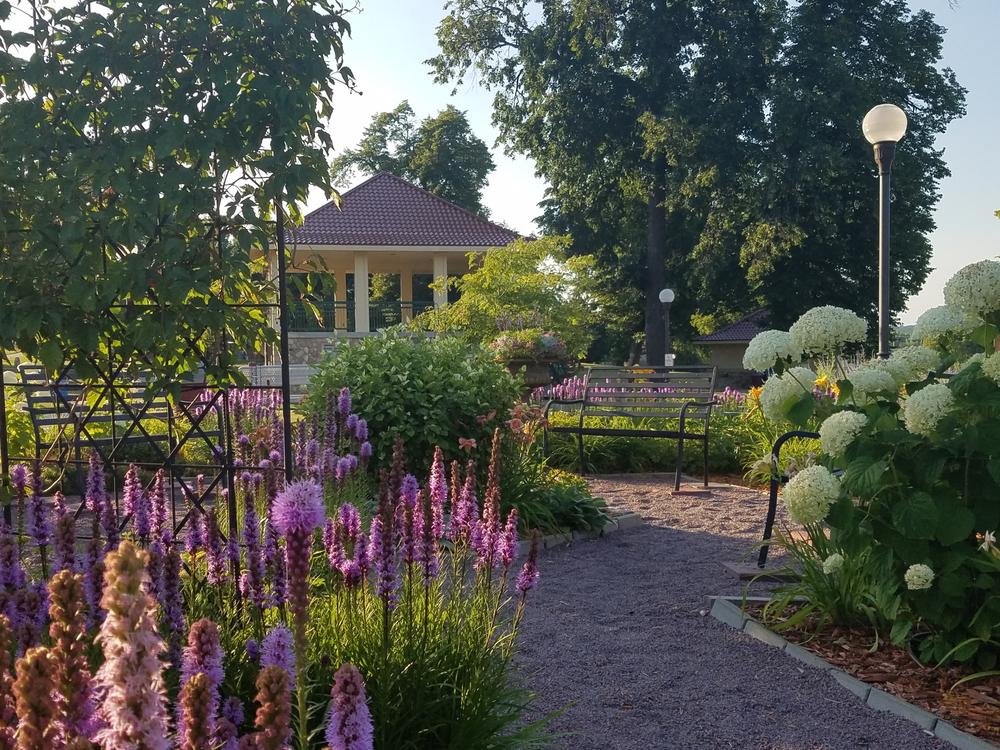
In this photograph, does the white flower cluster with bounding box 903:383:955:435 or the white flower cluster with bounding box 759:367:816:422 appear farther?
the white flower cluster with bounding box 759:367:816:422

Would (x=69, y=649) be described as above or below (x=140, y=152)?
below

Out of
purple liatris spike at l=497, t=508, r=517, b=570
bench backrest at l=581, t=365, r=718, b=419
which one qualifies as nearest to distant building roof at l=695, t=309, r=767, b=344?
bench backrest at l=581, t=365, r=718, b=419

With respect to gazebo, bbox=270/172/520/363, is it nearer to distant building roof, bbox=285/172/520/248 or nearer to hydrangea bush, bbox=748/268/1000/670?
distant building roof, bbox=285/172/520/248

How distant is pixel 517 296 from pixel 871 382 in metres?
16.0

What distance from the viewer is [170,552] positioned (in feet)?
5.97

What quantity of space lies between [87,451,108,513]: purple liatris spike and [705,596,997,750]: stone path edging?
267 centimetres

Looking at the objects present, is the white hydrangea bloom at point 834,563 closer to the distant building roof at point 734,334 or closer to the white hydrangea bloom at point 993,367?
the white hydrangea bloom at point 993,367

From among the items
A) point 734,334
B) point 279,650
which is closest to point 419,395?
point 279,650

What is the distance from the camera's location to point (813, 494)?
283cm

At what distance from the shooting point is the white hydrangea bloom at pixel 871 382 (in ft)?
9.25

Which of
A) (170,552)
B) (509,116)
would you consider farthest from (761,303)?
(170,552)

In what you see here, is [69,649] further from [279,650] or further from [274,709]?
[279,650]

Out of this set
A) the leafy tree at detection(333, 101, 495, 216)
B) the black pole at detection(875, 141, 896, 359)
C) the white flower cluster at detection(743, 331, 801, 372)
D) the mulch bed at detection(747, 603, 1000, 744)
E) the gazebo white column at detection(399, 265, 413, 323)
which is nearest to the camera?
the mulch bed at detection(747, 603, 1000, 744)

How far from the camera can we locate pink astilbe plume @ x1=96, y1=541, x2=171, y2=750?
0.84 metres
